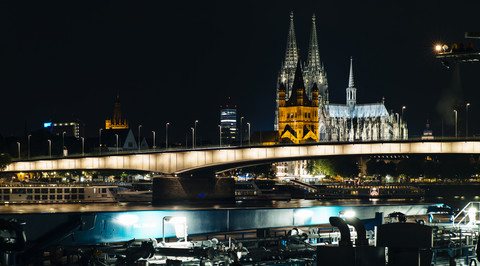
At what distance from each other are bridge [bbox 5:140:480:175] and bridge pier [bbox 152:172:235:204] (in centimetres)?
189

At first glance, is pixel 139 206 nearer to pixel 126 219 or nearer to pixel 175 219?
pixel 126 219

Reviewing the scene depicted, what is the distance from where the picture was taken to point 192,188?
11975 cm

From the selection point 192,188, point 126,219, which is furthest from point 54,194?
point 126,219

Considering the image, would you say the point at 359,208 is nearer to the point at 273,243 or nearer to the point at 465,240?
the point at 273,243

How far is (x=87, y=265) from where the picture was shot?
35.8 m

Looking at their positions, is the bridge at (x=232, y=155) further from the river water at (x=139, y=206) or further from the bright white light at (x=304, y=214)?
the bright white light at (x=304, y=214)

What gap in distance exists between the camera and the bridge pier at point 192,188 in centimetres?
11719

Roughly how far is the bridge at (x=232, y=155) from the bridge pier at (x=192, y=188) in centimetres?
189

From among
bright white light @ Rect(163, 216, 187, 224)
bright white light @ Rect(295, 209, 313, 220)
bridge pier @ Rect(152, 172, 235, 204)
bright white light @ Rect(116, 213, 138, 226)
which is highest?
bright white light @ Rect(163, 216, 187, 224)

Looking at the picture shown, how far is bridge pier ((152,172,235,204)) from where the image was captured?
117m

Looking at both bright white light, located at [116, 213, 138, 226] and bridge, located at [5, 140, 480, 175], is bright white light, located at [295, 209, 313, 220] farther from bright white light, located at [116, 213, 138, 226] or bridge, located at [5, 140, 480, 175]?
bridge, located at [5, 140, 480, 175]

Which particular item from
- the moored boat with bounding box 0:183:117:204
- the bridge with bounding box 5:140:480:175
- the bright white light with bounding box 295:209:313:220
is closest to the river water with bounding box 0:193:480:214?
the moored boat with bounding box 0:183:117:204

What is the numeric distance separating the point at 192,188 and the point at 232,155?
8.10 m

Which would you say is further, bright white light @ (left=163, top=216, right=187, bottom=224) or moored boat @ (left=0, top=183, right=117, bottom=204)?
moored boat @ (left=0, top=183, right=117, bottom=204)
